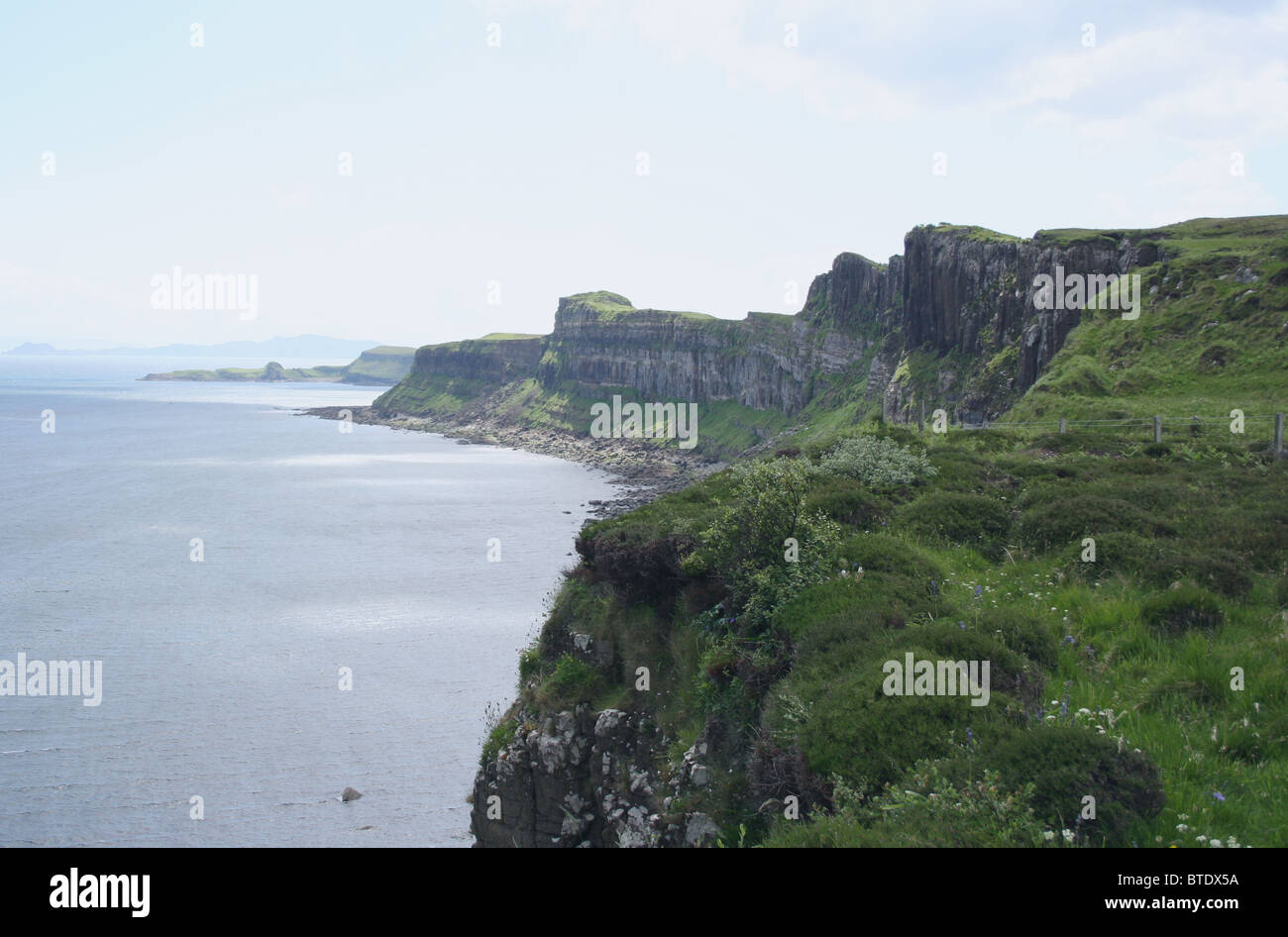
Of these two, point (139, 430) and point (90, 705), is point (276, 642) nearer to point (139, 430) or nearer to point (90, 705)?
point (90, 705)

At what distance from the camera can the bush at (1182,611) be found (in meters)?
14.1

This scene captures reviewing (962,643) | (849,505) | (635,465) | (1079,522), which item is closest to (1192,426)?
(1079,522)

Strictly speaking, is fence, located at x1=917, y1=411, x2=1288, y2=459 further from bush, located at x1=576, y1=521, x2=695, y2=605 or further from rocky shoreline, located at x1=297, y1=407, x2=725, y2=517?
rocky shoreline, located at x1=297, y1=407, x2=725, y2=517
